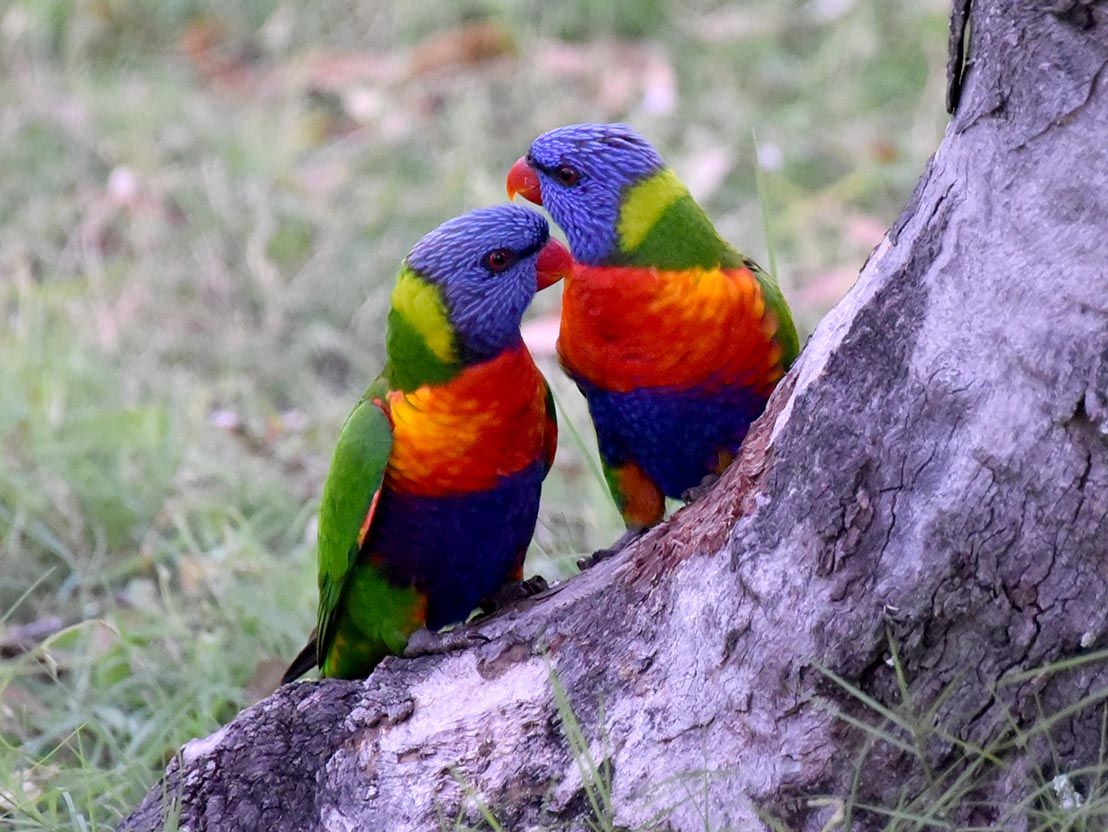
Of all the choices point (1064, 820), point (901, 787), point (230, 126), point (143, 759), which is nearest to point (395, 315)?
point (143, 759)

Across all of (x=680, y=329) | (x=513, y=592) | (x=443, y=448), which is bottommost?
(x=513, y=592)

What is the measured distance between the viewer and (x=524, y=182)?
2.80 metres

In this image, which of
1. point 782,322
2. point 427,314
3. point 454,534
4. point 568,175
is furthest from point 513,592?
point 568,175

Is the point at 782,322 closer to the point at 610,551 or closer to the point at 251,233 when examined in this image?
the point at 610,551

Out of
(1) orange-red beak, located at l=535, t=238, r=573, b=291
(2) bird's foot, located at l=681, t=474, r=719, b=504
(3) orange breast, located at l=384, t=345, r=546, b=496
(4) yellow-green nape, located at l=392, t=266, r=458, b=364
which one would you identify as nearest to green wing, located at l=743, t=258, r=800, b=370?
(2) bird's foot, located at l=681, t=474, r=719, b=504

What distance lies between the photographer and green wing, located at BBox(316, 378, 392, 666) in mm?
2342

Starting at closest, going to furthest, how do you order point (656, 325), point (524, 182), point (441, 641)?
point (441, 641) → point (656, 325) → point (524, 182)

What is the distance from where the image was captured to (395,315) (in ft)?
8.05

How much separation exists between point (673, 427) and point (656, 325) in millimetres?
191

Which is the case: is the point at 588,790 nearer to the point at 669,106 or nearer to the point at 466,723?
the point at 466,723

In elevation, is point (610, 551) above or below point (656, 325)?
below

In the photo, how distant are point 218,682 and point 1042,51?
1996 mm

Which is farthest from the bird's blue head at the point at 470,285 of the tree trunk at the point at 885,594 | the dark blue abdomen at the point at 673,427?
the tree trunk at the point at 885,594

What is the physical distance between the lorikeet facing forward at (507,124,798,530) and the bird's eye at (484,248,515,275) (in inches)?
5.1
